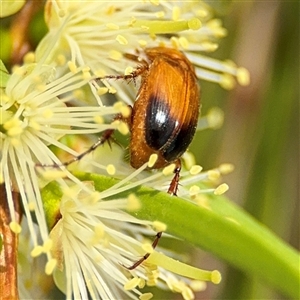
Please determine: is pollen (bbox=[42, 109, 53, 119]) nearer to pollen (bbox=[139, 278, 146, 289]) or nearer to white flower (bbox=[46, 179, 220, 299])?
white flower (bbox=[46, 179, 220, 299])

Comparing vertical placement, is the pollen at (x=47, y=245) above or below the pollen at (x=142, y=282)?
above

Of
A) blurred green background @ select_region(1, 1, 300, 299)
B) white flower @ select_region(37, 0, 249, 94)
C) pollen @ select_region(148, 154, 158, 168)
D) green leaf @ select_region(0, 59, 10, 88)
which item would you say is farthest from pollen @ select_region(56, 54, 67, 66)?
blurred green background @ select_region(1, 1, 300, 299)

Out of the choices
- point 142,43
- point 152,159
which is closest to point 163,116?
point 152,159

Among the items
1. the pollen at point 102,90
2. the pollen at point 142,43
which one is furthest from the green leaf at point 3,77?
the pollen at point 142,43

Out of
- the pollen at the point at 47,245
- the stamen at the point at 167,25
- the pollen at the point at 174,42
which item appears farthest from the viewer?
the pollen at the point at 174,42

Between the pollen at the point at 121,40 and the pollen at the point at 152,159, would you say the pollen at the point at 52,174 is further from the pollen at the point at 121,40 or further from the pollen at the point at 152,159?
the pollen at the point at 121,40

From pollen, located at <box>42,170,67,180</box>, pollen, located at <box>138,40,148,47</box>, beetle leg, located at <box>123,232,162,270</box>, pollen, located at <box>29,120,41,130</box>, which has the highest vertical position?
pollen, located at <box>138,40,148,47</box>
